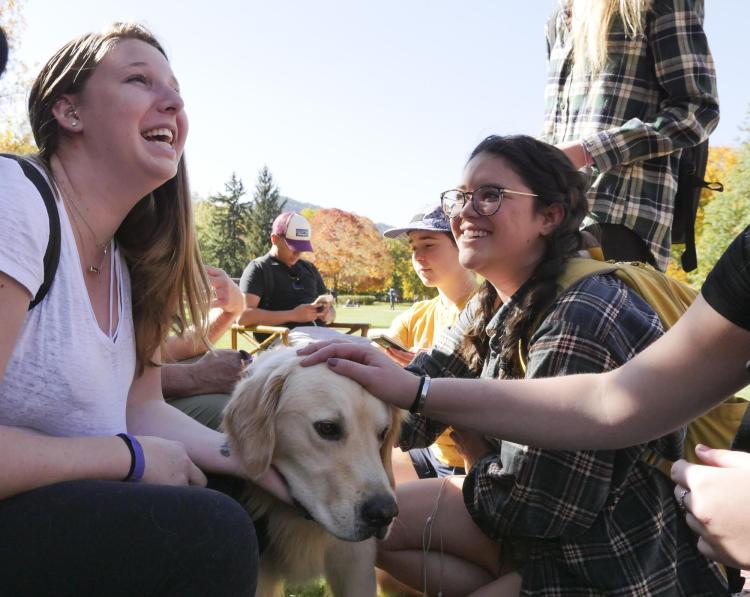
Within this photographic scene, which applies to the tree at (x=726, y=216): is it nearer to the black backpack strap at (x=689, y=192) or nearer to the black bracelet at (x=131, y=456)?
the black backpack strap at (x=689, y=192)

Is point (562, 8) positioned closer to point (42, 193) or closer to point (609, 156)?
point (609, 156)

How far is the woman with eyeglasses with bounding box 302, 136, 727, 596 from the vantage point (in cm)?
224

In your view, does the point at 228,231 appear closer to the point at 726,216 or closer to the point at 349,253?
the point at 349,253

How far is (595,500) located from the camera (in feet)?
7.28

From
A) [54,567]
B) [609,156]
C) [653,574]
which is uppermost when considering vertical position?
[609,156]

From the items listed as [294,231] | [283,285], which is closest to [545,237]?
[294,231]

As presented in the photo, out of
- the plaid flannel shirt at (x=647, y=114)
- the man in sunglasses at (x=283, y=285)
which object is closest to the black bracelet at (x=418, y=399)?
the plaid flannel shirt at (x=647, y=114)

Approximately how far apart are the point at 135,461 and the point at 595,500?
1.48 m

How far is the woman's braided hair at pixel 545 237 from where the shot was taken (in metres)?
2.52

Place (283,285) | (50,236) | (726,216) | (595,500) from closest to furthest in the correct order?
1. (50,236)
2. (595,500)
3. (283,285)
4. (726,216)

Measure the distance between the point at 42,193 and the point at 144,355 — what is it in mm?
764

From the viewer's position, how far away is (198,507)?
5.37 ft

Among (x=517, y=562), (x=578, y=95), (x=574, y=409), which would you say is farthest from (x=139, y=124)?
(x=578, y=95)

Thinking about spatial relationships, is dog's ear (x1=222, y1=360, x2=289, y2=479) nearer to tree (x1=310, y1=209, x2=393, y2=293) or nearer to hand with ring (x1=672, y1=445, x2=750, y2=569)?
hand with ring (x1=672, y1=445, x2=750, y2=569)
